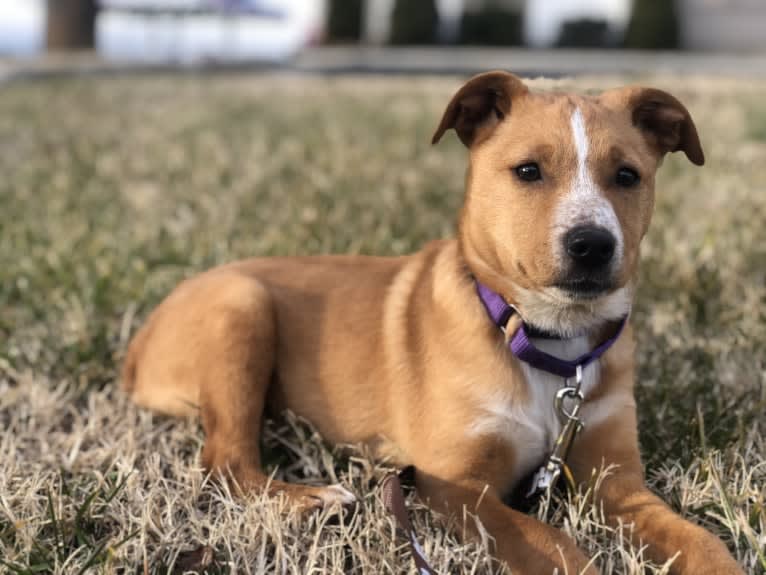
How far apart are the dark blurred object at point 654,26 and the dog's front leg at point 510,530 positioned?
23.4 meters

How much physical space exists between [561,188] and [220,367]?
53.8 inches

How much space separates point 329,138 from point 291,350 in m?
6.12

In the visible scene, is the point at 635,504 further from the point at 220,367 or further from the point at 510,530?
the point at 220,367

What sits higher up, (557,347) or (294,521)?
(557,347)

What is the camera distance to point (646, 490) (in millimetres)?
2787

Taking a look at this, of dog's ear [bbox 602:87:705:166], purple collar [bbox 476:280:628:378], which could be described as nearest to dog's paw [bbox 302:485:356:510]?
purple collar [bbox 476:280:628:378]

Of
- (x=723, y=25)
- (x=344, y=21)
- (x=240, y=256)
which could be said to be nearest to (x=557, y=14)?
(x=723, y=25)

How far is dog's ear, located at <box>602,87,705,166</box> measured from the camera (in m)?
2.94

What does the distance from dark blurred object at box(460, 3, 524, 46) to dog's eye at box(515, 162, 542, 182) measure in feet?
81.2

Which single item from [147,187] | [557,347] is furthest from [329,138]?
[557,347]

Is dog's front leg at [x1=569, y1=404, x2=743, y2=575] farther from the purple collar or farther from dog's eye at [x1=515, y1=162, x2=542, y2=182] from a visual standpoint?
dog's eye at [x1=515, y1=162, x2=542, y2=182]

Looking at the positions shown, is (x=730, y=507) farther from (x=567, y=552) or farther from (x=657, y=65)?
(x=657, y=65)

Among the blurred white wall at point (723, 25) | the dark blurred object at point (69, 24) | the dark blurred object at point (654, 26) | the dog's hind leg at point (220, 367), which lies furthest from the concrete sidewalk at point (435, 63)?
the dog's hind leg at point (220, 367)

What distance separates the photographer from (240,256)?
16.9 ft
